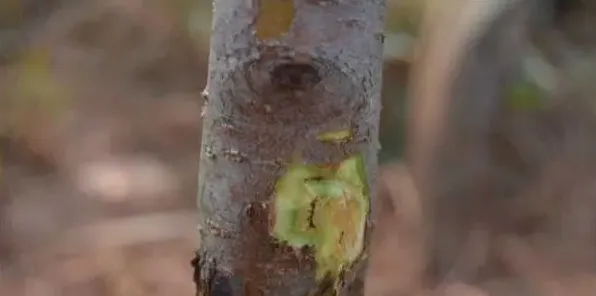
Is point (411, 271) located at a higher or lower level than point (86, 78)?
lower

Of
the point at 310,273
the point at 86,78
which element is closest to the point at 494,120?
the point at 86,78

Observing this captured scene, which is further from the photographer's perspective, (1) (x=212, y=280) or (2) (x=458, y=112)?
(2) (x=458, y=112)

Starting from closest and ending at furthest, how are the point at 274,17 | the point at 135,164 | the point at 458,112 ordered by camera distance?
1. the point at 274,17
2. the point at 458,112
3. the point at 135,164

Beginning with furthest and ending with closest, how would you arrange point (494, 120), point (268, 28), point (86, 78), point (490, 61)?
point (86, 78)
point (494, 120)
point (490, 61)
point (268, 28)

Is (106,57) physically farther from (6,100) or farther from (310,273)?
(310,273)

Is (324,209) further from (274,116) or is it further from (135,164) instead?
(135,164)

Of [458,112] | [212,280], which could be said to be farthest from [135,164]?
[212,280]
